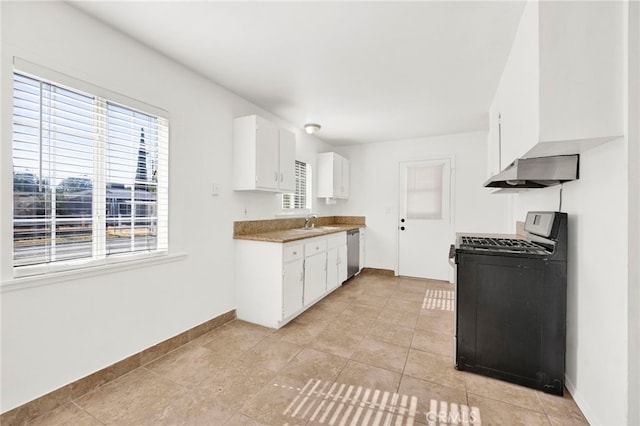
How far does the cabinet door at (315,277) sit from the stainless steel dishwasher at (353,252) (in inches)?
35.3

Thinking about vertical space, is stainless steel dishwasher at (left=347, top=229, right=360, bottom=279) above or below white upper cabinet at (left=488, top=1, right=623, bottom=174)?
below

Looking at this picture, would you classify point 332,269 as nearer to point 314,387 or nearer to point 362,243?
point 362,243

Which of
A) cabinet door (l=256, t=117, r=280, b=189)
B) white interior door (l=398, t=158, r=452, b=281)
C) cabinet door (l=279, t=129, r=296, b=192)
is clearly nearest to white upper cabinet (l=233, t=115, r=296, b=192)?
cabinet door (l=256, t=117, r=280, b=189)

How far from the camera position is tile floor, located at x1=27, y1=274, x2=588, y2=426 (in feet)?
5.28

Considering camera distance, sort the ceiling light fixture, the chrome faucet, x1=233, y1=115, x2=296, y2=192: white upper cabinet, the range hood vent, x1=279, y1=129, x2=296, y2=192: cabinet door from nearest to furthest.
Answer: the range hood vent → x1=233, y1=115, x2=296, y2=192: white upper cabinet → x1=279, y1=129, x2=296, y2=192: cabinet door → the ceiling light fixture → the chrome faucet

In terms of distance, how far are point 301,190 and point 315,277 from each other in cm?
165

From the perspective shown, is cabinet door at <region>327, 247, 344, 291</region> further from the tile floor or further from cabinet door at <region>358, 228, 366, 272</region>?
cabinet door at <region>358, 228, 366, 272</region>

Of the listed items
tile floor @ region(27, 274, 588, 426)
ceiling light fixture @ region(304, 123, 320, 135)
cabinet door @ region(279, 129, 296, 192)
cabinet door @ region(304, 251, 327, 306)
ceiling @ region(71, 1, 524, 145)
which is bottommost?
tile floor @ region(27, 274, 588, 426)

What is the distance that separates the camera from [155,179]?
227cm

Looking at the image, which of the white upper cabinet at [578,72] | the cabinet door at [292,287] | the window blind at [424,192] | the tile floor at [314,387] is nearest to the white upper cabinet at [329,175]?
the window blind at [424,192]

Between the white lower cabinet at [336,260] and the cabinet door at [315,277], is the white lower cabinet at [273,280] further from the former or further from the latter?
the white lower cabinet at [336,260]

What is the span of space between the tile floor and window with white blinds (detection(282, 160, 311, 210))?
201 cm

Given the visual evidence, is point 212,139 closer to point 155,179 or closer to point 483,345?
point 155,179

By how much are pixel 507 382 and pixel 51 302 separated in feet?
10.1
